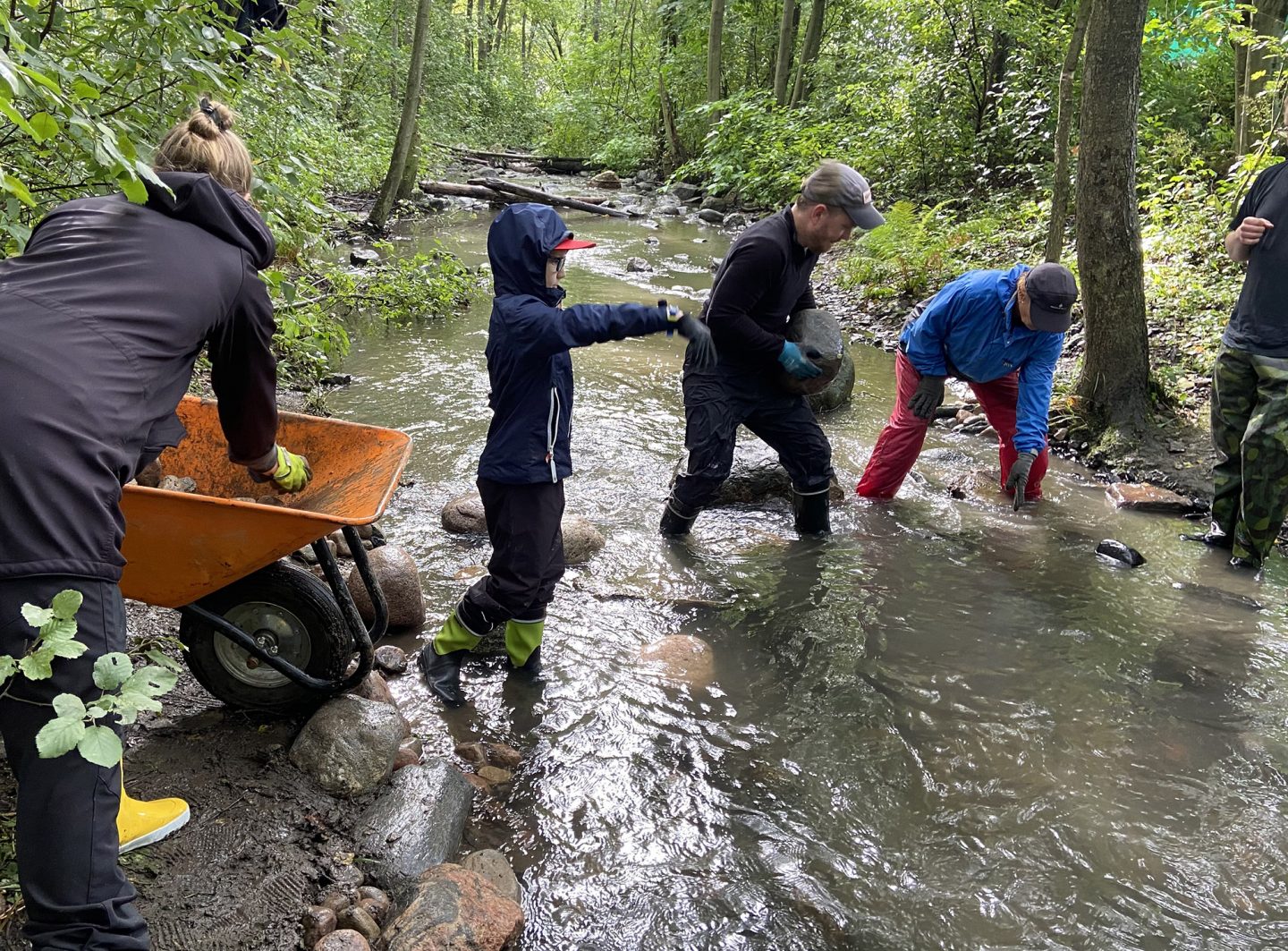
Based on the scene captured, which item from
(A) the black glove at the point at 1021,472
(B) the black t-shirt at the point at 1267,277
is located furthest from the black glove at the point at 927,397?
(B) the black t-shirt at the point at 1267,277

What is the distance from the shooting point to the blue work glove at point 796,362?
15.6ft

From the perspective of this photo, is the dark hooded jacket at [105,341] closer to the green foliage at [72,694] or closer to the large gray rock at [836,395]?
the green foliage at [72,694]

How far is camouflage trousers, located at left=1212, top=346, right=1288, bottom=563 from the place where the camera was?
4871 millimetres

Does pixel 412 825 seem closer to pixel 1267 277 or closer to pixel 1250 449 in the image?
pixel 1250 449

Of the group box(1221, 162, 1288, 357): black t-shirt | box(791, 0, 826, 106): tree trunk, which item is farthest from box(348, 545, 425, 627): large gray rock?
box(791, 0, 826, 106): tree trunk

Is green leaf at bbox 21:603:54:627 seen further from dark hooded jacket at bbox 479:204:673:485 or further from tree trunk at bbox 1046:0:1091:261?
tree trunk at bbox 1046:0:1091:261

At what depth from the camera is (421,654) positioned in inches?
150

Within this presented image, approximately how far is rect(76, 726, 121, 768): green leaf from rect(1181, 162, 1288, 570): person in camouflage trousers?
18.1 ft

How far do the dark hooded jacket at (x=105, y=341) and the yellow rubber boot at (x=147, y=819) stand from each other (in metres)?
0.91

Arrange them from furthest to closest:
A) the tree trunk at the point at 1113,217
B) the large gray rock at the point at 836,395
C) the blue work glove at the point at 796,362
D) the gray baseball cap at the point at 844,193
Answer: the large gray rock at the point at 836,395
the tree trunk at the point at 1113,217
the blue work glove at the point at 796,362
the gray baseball cap at the point at 844,193

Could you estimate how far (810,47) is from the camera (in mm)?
20156

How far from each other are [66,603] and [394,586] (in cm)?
253

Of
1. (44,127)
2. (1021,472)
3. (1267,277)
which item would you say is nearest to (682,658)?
(1021,472)

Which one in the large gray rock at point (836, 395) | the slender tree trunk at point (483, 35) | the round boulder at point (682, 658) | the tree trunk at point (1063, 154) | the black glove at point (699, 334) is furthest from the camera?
the slender tree trunk at point (483, 35)
